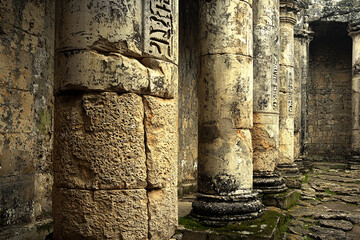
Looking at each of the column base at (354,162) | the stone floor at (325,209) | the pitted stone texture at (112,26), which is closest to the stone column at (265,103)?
the stone floor at (325,209)

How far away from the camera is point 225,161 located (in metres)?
5.14

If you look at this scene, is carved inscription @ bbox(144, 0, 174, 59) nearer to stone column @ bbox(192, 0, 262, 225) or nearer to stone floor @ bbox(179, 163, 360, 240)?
stone column @ bbox(192, 0, 262, 225)

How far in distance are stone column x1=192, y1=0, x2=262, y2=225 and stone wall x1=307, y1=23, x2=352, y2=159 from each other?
14.2m

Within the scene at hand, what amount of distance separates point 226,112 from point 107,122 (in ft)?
9.35

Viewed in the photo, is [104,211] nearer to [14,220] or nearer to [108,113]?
[108,113]

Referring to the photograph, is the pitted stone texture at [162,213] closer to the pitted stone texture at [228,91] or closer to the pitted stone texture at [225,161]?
the pitted stone texture at [225,161]

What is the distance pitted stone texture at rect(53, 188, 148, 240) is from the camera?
260cm

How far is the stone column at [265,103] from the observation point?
7297mm

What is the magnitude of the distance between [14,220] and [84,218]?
2.16 meters

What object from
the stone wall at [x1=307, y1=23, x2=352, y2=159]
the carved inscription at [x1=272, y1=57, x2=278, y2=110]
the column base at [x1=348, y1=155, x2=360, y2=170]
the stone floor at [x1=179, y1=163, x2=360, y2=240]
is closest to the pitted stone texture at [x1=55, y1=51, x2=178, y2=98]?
the stone floor at [x1=179, y1=163, x2=360, y2=240]

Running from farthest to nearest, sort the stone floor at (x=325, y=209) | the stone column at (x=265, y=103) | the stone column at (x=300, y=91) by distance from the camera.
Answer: the stone column at (x=300, y=91)
the stone column at (x=265, y=103)
the stone floor at (x=325, y=209)

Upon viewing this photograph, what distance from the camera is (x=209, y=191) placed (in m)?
5.20

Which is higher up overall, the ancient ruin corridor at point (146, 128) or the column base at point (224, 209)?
the ancient ruin corridor at point (146, 128)

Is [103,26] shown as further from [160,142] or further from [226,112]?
[226,112]
